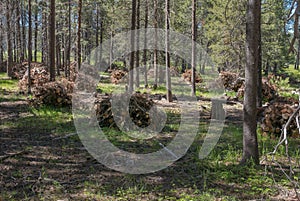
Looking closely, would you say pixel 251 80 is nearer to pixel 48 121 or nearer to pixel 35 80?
pixel 48 121

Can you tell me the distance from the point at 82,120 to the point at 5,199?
5258 mm

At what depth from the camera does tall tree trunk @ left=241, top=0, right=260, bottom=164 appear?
17.5 feet

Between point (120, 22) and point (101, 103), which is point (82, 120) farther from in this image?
point (120, 22)

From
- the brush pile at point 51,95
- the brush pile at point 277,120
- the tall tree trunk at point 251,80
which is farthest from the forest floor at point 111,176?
the brush pile at point 51,95

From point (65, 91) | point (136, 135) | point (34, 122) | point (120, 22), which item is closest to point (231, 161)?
point (136, 135)

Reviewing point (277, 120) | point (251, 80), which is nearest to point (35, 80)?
point (277, 120)

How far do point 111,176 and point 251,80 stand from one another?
9.60ft

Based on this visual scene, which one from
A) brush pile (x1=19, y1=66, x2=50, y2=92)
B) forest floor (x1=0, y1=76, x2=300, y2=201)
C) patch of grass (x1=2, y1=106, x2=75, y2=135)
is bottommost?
forest floor (x1=0, y1=76, x2=300, y2=201)

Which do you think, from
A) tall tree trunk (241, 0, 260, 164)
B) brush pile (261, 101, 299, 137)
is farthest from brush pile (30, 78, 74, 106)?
tall tree trunk (241, 0, 260, 164)

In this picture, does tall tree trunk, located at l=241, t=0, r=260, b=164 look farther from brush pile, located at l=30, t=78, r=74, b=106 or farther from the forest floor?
→ brush pile, located at l=30, t=78, r=74, b=106

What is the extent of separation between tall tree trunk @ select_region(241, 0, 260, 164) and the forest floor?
1.20 ft

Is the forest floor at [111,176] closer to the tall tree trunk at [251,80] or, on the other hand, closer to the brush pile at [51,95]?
the tall tree trunk at [251,80]

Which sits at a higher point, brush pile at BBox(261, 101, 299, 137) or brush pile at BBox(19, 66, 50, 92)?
brush pile at BBox(19, 66, 50, 92)

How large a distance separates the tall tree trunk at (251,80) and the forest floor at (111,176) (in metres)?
0.37
